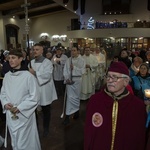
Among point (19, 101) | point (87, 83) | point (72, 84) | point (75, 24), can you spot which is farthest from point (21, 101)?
point (75, 24)

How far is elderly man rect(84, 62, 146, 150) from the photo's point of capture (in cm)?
169

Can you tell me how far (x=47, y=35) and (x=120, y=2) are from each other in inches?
339

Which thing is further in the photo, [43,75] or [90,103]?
[43,75]

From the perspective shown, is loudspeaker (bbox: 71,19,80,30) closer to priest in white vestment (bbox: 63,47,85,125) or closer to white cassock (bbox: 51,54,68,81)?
white cassock (bbox: 51,54,68,81)

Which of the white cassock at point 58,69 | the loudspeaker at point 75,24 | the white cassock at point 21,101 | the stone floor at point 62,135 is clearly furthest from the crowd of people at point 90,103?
the loudspeaker at point 75,24

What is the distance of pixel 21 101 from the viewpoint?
2.70 m

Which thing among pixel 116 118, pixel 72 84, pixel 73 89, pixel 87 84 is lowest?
pixel 87 84

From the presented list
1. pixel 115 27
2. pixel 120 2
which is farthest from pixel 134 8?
pixel 115 27

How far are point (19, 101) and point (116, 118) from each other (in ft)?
4.69

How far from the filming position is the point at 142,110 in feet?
5.58

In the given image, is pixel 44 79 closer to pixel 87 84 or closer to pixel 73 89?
pixel 73 89

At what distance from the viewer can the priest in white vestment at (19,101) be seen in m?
2.66

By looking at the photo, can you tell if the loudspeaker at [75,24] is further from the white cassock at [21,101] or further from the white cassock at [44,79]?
the white cassock at [21,101]

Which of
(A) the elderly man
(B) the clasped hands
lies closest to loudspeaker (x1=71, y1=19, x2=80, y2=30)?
(B) the clasped hands
